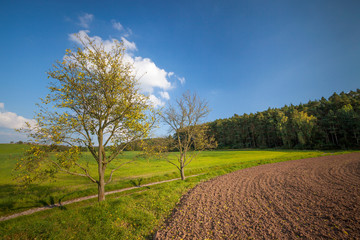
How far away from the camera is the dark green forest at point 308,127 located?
60188 mm

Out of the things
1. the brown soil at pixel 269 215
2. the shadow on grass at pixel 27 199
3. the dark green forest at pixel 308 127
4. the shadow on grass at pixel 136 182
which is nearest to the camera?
the brown soil at pixel 269 215

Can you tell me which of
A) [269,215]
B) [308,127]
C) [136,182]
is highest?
[308,127]

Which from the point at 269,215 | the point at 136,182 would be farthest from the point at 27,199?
the point at 269,215

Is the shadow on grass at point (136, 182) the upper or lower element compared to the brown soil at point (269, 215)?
lower

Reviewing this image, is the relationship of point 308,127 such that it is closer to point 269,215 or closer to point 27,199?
point 269,215

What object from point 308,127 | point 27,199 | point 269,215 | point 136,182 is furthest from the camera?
point 308,127

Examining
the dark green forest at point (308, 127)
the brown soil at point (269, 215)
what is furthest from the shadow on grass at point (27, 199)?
the dark green forest at point (308, 127)

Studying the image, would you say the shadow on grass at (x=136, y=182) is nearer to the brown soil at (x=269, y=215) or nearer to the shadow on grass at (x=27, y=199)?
the shadow on grass at (x=27, y=199)

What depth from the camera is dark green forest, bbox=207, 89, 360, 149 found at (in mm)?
60188

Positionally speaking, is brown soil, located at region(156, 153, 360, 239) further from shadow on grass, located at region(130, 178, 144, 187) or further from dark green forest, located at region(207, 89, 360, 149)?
dark green forest, located at region(207, 89, 360, 149)

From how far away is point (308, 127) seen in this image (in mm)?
62094

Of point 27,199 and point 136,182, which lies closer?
point 27,199

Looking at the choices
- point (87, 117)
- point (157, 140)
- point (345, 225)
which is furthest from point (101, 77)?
point (345, 225)

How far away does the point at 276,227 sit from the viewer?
6801mm
